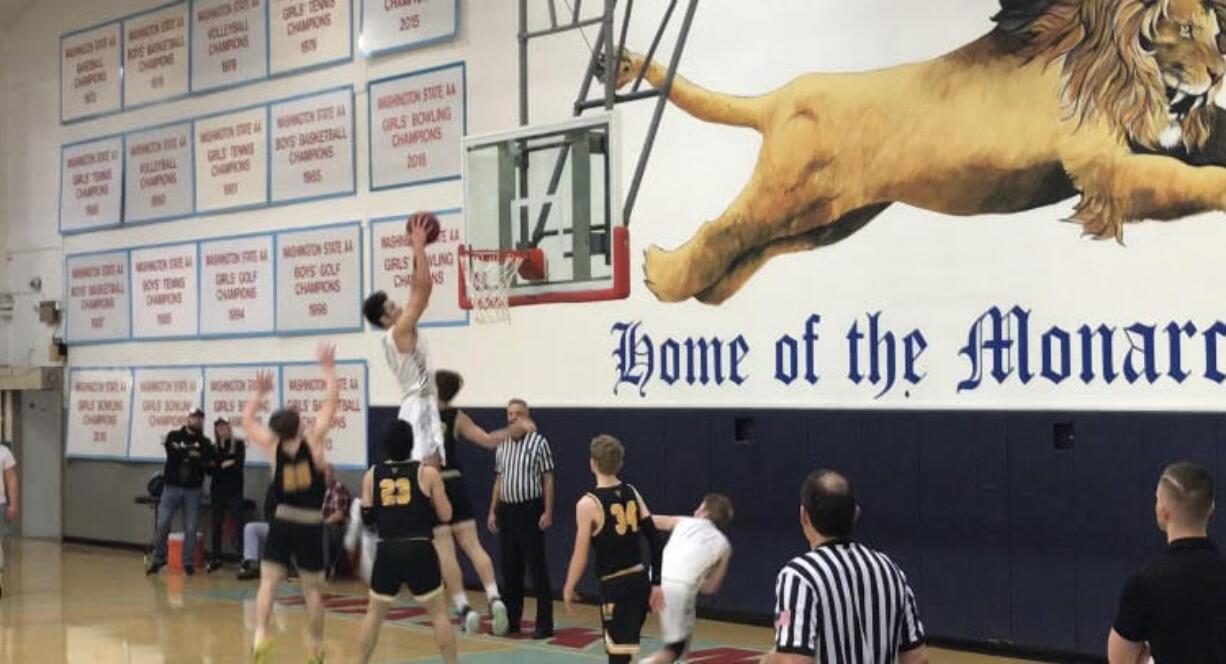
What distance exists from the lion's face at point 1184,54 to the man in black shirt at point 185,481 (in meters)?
12.5

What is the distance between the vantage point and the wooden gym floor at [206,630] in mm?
13195

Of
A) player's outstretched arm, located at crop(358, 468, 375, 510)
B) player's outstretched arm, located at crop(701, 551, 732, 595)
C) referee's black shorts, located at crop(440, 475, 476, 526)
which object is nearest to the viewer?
player's outstretched arm, located at crop(701, 551, 732, 595)

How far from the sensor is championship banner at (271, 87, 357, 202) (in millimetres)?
19125

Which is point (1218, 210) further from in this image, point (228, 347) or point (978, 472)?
point (228, 347)

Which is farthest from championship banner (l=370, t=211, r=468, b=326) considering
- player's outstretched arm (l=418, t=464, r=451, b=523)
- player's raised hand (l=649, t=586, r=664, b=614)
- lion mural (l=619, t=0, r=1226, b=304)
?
player's raised hand (l=649, t=586, r=664, b=614)

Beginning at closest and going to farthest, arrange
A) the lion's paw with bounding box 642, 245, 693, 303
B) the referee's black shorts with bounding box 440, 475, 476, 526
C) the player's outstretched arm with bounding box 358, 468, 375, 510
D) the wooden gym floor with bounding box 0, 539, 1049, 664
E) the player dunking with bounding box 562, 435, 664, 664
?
the player dunking with bounding box 562, 435, 664, 664 < the player's outstretched arm with bounding box 358, 468, 375, 510 < the referee's black shorts with bounding box 440, 475, 476, 526 < the wooden gym floor with bounding box 0, 539, 1049, 664 < the lion's paw with bounding box 642, 245, 693, 303

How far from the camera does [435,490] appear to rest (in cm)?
1053

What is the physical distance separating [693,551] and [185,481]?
1204 cm

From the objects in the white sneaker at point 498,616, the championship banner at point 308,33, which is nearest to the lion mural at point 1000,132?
the white sneaker at point 498,616

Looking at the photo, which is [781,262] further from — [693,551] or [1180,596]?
[1180,596]

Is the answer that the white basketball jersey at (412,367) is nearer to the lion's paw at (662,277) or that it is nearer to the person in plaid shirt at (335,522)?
the lion's paw at (662,277)

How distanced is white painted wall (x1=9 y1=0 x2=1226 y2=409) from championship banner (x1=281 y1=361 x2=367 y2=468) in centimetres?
23

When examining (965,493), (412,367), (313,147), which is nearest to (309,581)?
(412,367)

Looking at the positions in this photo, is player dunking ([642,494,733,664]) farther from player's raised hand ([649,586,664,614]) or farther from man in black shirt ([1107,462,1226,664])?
man in black shirt ([1107,462,1226,664])
